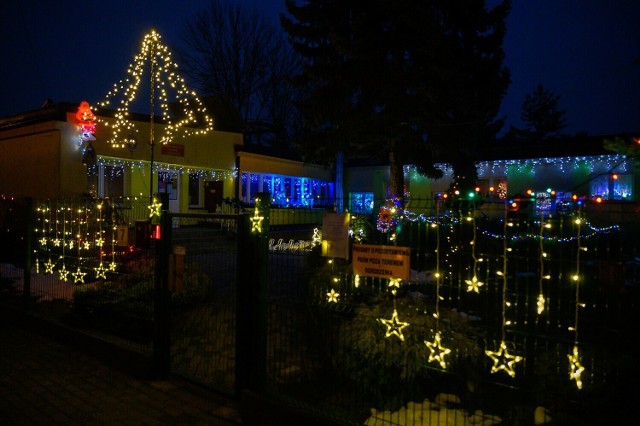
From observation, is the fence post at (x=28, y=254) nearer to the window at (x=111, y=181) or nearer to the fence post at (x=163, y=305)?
the fence post at (x=163, y=305)

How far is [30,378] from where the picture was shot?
20.5ft

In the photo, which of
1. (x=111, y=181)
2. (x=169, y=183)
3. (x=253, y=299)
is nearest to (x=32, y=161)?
(x=111, y=181)

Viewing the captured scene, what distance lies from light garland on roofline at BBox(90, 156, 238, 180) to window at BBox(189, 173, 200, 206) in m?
0.19

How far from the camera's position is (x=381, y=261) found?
14.0ft

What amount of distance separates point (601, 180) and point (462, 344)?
18494mm

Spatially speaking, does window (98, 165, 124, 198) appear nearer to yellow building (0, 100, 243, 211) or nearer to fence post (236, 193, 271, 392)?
yellow building (0, 100, 243, 211)

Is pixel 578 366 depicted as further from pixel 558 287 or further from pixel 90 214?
pixel 90 214

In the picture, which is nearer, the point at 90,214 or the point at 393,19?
the point at 90,214

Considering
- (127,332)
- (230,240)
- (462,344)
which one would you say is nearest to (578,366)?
(462,344)

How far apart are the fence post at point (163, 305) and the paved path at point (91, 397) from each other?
272 mm

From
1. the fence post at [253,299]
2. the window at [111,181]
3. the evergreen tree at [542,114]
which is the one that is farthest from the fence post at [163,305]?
the evergreen tree at [542,114]

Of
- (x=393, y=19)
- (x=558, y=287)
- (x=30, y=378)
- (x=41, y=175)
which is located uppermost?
(x=393, y=19)

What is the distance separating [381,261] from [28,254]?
7643 millimetres

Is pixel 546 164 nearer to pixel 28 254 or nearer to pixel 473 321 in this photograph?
pixel 473 321
